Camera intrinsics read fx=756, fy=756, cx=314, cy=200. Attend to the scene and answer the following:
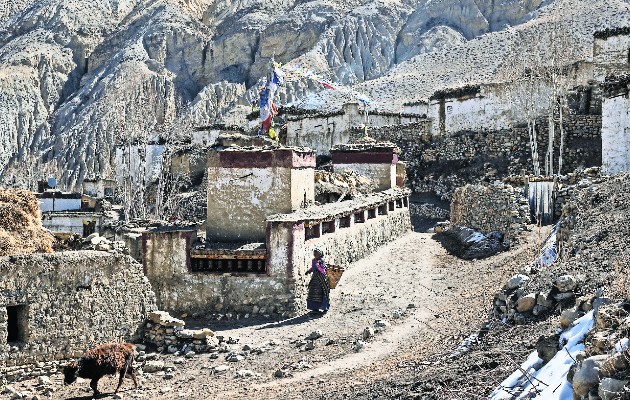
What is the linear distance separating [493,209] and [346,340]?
32.8 ft

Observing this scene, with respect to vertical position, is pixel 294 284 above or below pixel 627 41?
below

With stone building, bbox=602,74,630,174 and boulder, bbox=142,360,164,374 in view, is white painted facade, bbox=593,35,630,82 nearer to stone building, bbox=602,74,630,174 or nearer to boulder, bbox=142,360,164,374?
stone building, bbox=602,74,630,174

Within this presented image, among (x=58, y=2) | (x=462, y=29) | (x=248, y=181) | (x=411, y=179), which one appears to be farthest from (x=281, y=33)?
(x=248, y=181)

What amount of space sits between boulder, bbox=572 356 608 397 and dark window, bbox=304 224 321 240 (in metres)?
10.6

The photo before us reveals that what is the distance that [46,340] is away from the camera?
1176 centimetres

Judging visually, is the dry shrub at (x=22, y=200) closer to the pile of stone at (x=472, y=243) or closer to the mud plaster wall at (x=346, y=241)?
the mud plaster wall at (x=346, y=241)

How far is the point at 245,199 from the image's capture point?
16656mm

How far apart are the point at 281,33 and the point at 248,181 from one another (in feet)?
236

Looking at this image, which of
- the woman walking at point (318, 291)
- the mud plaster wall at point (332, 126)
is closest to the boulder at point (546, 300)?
the woman walking at point (318, 291)

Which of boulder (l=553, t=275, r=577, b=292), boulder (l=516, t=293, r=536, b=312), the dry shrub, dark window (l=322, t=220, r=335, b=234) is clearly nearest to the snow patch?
boulder (l=553, t=275, r=577, b=292)

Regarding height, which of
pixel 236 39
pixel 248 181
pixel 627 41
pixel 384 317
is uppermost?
pixel 236 39

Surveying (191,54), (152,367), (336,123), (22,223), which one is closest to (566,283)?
(152,367)

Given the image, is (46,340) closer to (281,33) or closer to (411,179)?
(411,179)

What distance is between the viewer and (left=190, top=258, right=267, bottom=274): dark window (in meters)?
15.2
